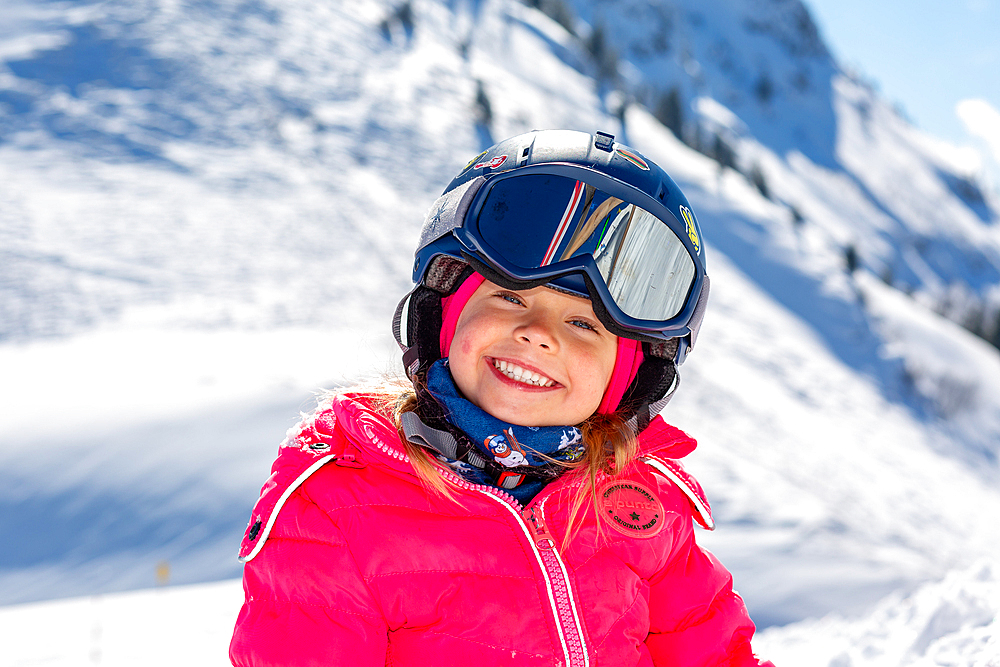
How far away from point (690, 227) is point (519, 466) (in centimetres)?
81

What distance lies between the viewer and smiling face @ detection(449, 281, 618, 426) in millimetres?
1654

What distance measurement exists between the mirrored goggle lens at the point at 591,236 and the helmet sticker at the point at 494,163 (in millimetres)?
75

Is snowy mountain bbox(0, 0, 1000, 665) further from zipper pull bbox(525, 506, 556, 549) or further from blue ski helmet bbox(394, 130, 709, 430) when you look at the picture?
zipper pull bbox(525, 506, 556, 549)

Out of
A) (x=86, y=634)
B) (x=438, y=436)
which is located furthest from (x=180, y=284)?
(x=438, y=436)

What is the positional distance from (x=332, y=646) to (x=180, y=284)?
28.6 ft

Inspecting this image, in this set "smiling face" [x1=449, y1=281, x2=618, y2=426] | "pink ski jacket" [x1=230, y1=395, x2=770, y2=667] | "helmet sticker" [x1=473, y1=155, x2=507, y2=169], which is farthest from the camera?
"helmet sticker" [x1=473, y1=155, x2=507, y2=169]

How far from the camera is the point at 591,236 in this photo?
1.76m

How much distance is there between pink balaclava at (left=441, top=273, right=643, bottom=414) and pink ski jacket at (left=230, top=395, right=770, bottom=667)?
26cm

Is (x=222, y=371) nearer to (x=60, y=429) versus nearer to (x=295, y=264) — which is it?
(x=60, y=429)

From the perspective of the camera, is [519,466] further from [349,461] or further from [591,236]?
[591,236]

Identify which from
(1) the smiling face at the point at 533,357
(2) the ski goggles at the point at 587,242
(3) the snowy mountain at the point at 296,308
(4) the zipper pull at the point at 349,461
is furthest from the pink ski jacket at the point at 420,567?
(3) the snowy mountain at the point at 296,308

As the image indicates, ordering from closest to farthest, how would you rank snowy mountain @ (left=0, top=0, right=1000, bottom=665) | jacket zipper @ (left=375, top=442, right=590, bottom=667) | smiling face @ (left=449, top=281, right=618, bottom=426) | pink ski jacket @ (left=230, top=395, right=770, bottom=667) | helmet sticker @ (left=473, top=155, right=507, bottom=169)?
pink ski jacket @ (left=230, top=395, right=770, bottom=667) → jacket zipper @ (left=375, top=442, right=590, bottom=667) → smiling face @ (left=449, top=281, right=618, bottom=426) → helmet sticker @ (left=473, top=155, right=507, bottom=169) → snowy mountain @ (left=0, top=0, right=1000, bottom=665)

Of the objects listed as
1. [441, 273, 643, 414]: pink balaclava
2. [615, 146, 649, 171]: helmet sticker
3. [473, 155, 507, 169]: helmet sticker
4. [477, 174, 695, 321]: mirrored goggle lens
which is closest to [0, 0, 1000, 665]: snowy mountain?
[441, 273, 643, 414]: pink balaclava

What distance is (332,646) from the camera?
4.59 ft
